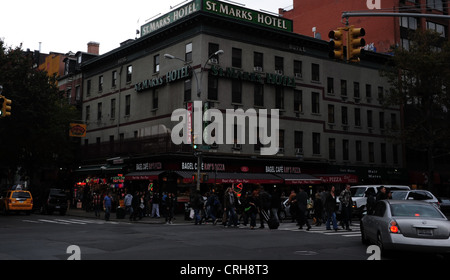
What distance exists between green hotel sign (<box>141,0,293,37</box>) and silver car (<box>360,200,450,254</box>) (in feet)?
88.4

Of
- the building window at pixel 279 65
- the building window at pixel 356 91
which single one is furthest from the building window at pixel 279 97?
the building window at pixel 356 91

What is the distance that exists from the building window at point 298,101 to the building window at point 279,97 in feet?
5.36

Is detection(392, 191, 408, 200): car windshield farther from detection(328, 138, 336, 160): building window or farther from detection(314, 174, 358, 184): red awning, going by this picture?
detection(328, 138, 336, 160): building window

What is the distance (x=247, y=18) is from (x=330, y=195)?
883 inches

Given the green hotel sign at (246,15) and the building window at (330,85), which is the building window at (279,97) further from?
the building window at (330,85)

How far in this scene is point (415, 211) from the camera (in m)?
11.5

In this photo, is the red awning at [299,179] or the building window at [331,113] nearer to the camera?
the red awning at [299,179]

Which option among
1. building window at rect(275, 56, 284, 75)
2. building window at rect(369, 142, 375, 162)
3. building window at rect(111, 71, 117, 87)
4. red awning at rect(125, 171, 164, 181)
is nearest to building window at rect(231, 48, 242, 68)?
building window at rect(275, 56, 284, 75)

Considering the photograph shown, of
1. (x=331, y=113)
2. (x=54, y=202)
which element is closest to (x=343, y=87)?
(x=331, y=113)

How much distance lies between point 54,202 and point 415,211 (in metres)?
28.7

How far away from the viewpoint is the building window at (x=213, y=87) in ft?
116

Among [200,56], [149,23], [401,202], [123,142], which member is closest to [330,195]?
[401,202]

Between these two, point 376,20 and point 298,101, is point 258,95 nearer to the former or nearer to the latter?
point 298,101

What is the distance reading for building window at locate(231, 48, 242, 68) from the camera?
37.0 metres
